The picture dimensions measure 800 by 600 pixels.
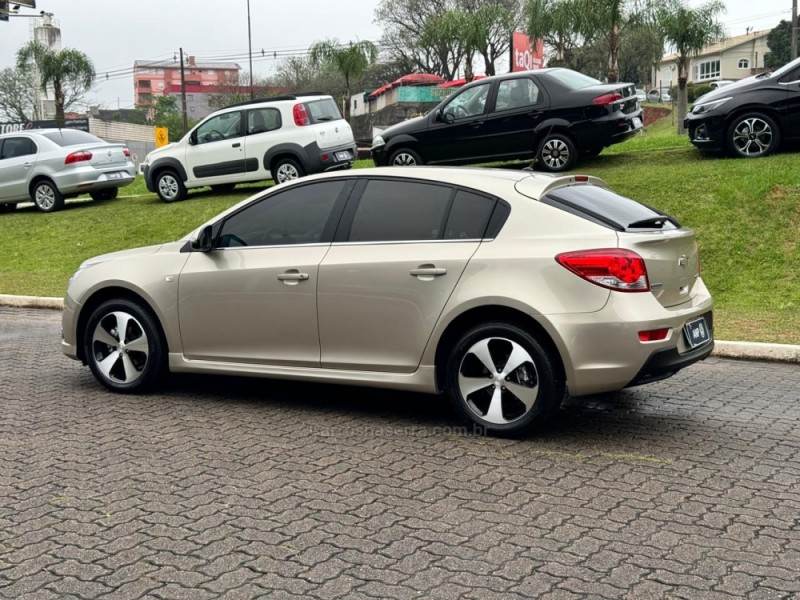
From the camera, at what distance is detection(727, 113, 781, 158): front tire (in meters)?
14.7

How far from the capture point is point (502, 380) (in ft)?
18.2

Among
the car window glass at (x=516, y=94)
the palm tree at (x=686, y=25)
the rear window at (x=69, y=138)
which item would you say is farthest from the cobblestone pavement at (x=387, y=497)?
the palm tree at (x=686, y=25)

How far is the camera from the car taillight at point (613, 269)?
5.30 meters

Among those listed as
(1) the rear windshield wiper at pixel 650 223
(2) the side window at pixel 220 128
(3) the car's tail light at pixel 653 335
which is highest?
(2) the side window at pixel 220 128

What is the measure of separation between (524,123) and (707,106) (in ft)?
Result: 9.44

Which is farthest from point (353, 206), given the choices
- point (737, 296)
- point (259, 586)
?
point (737, 296)

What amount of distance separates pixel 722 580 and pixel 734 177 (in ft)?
35.5

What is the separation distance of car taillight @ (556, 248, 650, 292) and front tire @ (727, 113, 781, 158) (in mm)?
10511

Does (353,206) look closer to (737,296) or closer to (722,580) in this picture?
(722,580)

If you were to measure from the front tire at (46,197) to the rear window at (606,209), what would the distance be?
16.5 m

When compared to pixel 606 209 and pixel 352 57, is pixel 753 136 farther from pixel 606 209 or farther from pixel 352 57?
pixel 352 57

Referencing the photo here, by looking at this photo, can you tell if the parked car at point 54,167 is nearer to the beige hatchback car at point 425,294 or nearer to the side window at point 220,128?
the side window at point 220,128

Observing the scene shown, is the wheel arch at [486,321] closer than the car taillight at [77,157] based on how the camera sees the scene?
Yes

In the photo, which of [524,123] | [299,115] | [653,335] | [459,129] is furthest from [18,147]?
[653,335]
